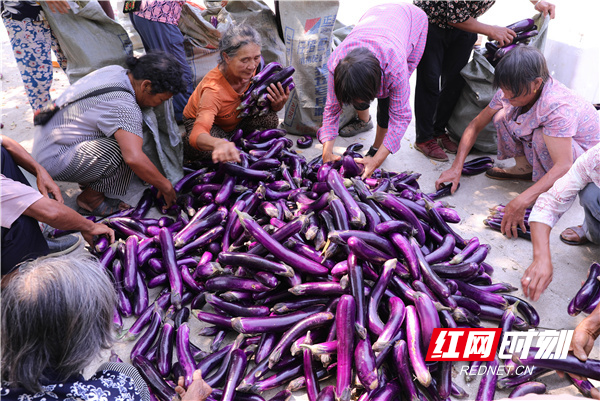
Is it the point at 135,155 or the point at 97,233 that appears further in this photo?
the point at 135,155

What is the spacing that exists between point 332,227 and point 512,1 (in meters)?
6.52

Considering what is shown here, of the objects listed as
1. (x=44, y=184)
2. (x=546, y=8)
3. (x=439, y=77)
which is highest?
(x=546, y=8)

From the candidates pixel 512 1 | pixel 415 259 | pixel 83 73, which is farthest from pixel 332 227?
pixel 512 1

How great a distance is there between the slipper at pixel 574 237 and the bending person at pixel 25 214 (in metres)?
3.21

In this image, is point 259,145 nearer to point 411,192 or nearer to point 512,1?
point 411,192

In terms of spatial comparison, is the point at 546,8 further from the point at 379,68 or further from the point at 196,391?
the point at 196,391

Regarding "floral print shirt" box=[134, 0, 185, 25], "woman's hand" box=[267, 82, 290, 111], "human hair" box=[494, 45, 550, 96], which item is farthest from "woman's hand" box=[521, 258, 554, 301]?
"floral print shirt" box=[134, 0, 185, 25]

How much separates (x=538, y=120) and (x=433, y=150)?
3.85ft

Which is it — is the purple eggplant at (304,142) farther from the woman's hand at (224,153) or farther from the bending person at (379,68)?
the woman's hand at (224,153)

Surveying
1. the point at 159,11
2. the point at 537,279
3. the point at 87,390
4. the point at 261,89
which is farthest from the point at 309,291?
the point at 159,11

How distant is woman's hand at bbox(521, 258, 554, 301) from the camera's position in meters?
2.70

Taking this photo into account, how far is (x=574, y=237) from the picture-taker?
3307 mm

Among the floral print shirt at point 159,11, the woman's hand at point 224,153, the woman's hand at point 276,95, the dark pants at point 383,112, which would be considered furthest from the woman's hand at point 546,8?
the floral print shirt at point 159,11

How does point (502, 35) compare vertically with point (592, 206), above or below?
above
